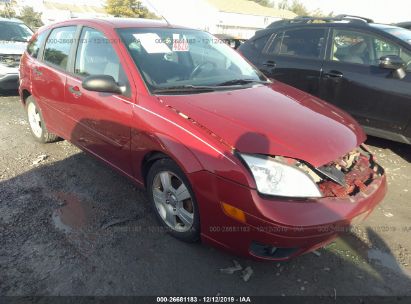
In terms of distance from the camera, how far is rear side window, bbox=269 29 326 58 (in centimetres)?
503

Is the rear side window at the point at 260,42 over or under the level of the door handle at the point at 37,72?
over

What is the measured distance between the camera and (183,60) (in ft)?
10.8

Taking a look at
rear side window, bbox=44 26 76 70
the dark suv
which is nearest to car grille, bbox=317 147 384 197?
the dark suv

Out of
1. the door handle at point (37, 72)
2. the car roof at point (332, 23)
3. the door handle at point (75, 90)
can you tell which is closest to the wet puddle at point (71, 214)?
the door handle at point (75, 90)

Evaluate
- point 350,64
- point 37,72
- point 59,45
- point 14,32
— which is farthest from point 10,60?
point 350,64

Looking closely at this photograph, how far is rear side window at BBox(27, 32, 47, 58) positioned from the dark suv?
3.09m

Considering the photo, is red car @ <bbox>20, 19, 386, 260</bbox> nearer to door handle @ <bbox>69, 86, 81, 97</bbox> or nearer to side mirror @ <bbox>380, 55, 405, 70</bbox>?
door handle @ <bbox>69, 86, 81, 97</bbox>

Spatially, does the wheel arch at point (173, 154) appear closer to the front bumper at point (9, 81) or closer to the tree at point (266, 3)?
the front bumper at point (9, 81)

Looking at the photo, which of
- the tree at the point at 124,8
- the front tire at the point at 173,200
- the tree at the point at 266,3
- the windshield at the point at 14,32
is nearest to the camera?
the front tire at the point at 173,200

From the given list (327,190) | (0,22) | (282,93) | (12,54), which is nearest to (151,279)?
(327,190)

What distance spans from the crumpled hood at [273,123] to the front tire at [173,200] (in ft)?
1.48

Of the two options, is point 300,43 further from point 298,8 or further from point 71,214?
point 298,8

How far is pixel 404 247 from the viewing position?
287cm

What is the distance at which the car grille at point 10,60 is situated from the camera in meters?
7.35
